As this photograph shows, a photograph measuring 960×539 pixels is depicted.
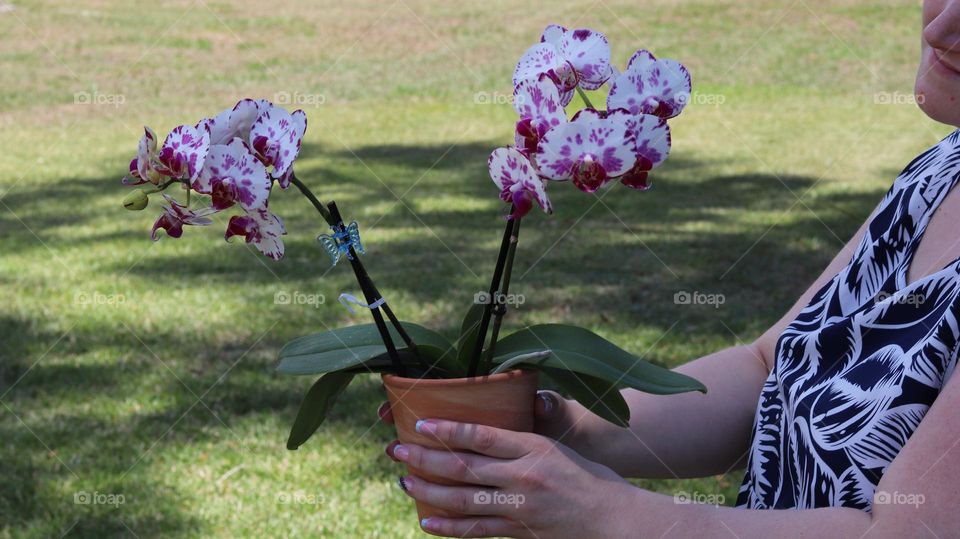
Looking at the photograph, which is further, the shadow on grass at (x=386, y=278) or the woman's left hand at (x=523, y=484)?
the shadow on grass at (x=386, y=278)

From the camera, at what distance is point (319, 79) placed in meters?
11.8

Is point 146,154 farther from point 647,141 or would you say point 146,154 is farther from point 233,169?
point 647,141

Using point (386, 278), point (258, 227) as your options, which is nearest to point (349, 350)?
point (258, 227)

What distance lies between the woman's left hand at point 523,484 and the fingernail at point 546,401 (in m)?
0.22

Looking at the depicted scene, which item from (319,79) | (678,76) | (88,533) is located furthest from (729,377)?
(319,79)

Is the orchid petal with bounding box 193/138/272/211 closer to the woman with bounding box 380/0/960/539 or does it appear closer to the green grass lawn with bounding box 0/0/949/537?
the woman with bounding box 380/0/960/539

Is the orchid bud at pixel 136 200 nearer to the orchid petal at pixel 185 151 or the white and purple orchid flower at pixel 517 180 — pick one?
the orchid petal at pixel 185 151

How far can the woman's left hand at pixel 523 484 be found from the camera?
3.99ft

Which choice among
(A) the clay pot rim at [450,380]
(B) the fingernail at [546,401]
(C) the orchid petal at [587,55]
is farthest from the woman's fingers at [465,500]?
(C) the orchid petal at [587,55]

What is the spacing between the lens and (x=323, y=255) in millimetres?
5398

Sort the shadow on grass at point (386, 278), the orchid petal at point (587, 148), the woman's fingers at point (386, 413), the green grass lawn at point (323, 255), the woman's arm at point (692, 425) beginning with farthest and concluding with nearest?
the shadow on grass at point (386, 278), the green grass lawn at point (323, 255), the woman's arm at point (692, 425), the woman's fingers at point (386, 413), the orchid petal at point (587, 148)

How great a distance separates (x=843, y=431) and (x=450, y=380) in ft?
1.49

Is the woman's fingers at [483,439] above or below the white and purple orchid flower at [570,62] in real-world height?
below

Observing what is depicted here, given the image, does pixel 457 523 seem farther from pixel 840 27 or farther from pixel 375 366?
pixel 840 27
